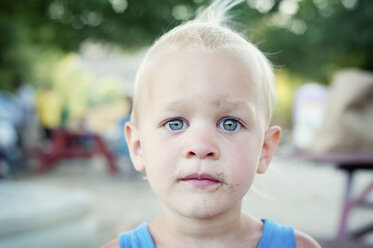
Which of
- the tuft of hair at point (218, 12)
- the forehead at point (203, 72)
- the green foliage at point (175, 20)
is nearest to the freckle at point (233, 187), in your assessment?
the forehead at point (203, 72)

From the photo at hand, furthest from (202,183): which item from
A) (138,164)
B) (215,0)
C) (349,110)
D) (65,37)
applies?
(65,37)

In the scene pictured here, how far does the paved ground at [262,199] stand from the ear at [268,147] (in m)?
0.16

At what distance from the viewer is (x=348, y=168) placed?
3.80m

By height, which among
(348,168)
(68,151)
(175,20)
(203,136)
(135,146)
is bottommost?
(203,136)

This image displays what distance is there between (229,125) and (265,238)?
1.04 feet

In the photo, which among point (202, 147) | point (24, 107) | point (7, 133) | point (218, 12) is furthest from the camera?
point (24, 107)

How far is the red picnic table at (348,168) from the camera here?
3329mm

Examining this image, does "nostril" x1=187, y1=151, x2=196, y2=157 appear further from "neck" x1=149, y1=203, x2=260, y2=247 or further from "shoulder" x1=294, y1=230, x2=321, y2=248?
"shoulder" x1=294, y1=230, x2=321, y2=248

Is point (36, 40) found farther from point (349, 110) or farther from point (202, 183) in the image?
point (202, 183)

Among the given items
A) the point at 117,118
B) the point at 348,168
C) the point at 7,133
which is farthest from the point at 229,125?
the point at 117,118

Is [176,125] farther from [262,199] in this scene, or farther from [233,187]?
[262,199]

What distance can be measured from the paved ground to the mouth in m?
0.41

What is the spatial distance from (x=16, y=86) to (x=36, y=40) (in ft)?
7.85

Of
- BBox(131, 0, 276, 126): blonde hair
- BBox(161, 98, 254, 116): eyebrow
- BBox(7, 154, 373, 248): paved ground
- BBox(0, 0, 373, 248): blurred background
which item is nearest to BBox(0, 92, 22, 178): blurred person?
BBox(0, 0, 373, 248): blurred background
